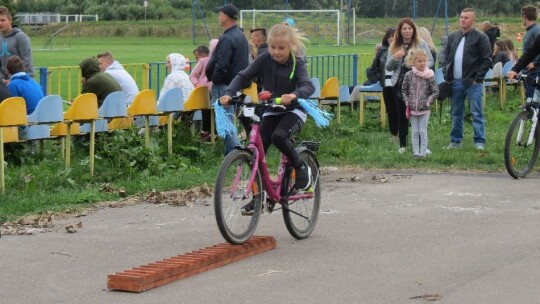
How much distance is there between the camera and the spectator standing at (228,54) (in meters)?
14.0

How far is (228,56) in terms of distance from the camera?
14.0m

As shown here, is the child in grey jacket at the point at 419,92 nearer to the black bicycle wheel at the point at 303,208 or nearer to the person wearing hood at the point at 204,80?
the person wearing hood at the point at 204,80

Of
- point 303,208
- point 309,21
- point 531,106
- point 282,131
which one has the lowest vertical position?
point 303,208

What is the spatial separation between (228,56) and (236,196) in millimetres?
5545

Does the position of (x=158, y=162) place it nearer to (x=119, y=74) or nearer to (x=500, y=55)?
(x=119, y=74)

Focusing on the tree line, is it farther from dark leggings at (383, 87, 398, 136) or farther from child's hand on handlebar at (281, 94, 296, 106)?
child's hand on handlebar at (281, 94, 296, 106)

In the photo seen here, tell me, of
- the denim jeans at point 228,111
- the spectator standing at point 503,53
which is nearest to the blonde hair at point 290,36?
the denim jeans at point 228,111

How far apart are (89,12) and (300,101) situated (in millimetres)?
64225

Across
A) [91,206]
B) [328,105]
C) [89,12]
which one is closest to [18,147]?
[91,206]

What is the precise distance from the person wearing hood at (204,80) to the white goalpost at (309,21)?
33.3 m

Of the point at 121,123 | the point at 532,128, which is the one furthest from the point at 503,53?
the point at 121,123

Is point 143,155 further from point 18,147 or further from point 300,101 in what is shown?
point 300,101

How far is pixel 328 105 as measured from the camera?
19797 millimetres

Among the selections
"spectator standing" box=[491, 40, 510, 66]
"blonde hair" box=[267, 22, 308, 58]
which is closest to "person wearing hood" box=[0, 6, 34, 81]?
"blonde hair" box=[267, 22, 308, 58]
